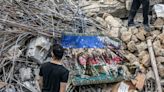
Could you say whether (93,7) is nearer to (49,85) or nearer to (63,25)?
(63,25)

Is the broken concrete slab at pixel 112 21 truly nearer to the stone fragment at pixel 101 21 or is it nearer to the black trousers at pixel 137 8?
the stone fragment at pixel 101 21

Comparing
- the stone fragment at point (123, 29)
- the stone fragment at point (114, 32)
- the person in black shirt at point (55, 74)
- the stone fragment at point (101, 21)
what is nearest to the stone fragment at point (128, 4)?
the stone fragment at point (101, 21)

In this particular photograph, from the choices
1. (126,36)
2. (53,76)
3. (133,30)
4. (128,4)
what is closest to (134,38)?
(126,36)

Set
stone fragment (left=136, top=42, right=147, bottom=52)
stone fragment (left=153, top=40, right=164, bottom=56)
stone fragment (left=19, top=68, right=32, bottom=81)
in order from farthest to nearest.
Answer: stone fragment (left=136, top=42, right=147, bottom=52)
stone fragment (left=153, top=40, right=164, bottom=56)
stone fragment (left=19, top=68, right=32, bottom=81)

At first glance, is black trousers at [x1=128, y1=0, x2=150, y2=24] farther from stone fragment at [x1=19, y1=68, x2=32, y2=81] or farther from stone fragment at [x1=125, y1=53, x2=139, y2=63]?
stone fragment at [x1=19, y1=68, x2=32, y2=81]

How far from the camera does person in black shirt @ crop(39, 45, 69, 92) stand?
558 centimetres

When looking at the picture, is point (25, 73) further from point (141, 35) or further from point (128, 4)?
point (128, 4)

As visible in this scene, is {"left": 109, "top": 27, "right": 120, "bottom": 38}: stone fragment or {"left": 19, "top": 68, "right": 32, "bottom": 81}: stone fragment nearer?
{"left": 19, "top": 68, "right": 32, "bottom": 81}: stone fragment

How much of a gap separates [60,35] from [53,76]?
10.1 feet

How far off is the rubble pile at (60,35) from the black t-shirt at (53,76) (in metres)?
2.00

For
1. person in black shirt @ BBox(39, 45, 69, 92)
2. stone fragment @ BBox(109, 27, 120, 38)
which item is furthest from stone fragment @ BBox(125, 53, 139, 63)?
person in black shirt @ BBox(39, 45, 69, 92)

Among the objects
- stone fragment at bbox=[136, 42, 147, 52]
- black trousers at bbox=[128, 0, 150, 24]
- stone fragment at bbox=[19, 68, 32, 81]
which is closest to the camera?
stone fragment at bbox=[19, 68, 32, 81]

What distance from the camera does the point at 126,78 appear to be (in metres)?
8.13

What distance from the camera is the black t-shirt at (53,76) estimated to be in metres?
5.58
